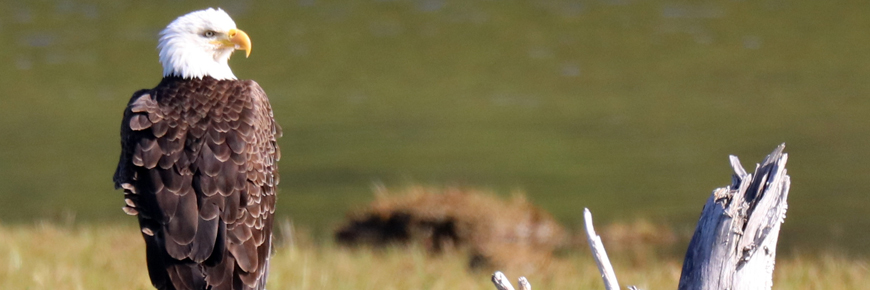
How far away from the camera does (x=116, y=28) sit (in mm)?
52062

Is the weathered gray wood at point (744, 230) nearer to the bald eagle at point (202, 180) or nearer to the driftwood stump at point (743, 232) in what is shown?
the driftwood stump at point (743, 232)

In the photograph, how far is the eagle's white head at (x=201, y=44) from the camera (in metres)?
7.24

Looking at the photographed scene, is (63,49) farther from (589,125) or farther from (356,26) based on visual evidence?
(589,125)

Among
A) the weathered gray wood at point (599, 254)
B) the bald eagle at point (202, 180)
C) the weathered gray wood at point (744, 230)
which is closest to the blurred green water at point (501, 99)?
the bald eagle at point (202, 180)

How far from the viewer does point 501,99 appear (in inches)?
1433

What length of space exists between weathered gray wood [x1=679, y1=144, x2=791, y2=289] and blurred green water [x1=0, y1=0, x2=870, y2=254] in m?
9.50

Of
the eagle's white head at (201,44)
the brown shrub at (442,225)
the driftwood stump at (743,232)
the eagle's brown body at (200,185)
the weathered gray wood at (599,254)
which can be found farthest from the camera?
the brown shrub at (442,225)

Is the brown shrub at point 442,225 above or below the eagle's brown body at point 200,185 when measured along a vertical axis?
above

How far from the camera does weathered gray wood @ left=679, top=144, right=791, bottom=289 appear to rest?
17.1 ft

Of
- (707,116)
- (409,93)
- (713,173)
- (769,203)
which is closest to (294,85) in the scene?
(409,93)

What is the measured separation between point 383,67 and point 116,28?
46.2ft

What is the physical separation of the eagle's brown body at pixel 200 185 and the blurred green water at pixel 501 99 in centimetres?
831

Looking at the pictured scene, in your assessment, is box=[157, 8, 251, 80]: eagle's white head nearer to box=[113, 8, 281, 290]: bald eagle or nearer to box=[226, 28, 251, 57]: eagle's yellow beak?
box=[226, 28, 251, 57]: eagle's yellow beak

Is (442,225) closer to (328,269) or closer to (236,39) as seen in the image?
(328,269)
